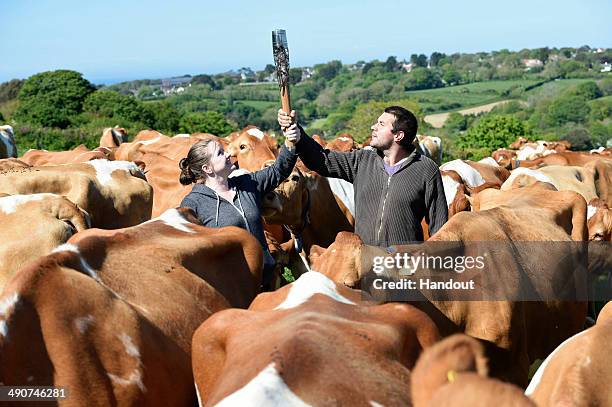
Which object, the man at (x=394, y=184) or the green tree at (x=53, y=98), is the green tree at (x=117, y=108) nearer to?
the green tree at (x=53, y=98)

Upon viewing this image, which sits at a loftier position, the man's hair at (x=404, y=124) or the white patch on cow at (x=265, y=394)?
the man's hair at (x=404, y=124)

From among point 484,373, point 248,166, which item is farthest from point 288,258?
point 484,373

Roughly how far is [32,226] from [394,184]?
2.82 meters

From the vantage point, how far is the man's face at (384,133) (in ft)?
18.5

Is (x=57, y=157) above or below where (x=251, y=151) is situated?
below

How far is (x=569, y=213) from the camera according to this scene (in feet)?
23.1

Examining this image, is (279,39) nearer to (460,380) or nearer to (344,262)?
(344,262)

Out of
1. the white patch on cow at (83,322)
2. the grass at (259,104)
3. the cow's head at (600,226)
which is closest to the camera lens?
the white patch on cow at (83,322)

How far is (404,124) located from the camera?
5641 mm

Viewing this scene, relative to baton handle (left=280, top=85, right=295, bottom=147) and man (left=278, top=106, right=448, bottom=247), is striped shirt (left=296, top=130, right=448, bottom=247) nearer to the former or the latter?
man (left=278, top=106, right=448, bottom=247)

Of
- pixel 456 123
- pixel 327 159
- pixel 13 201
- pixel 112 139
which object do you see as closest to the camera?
pixel 327 159

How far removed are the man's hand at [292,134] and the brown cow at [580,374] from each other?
247 cm

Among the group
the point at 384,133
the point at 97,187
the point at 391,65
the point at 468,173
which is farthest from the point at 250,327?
the point at 391,65

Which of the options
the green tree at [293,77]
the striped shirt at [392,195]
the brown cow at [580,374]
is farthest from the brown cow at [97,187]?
the brown cow at [580,374]
